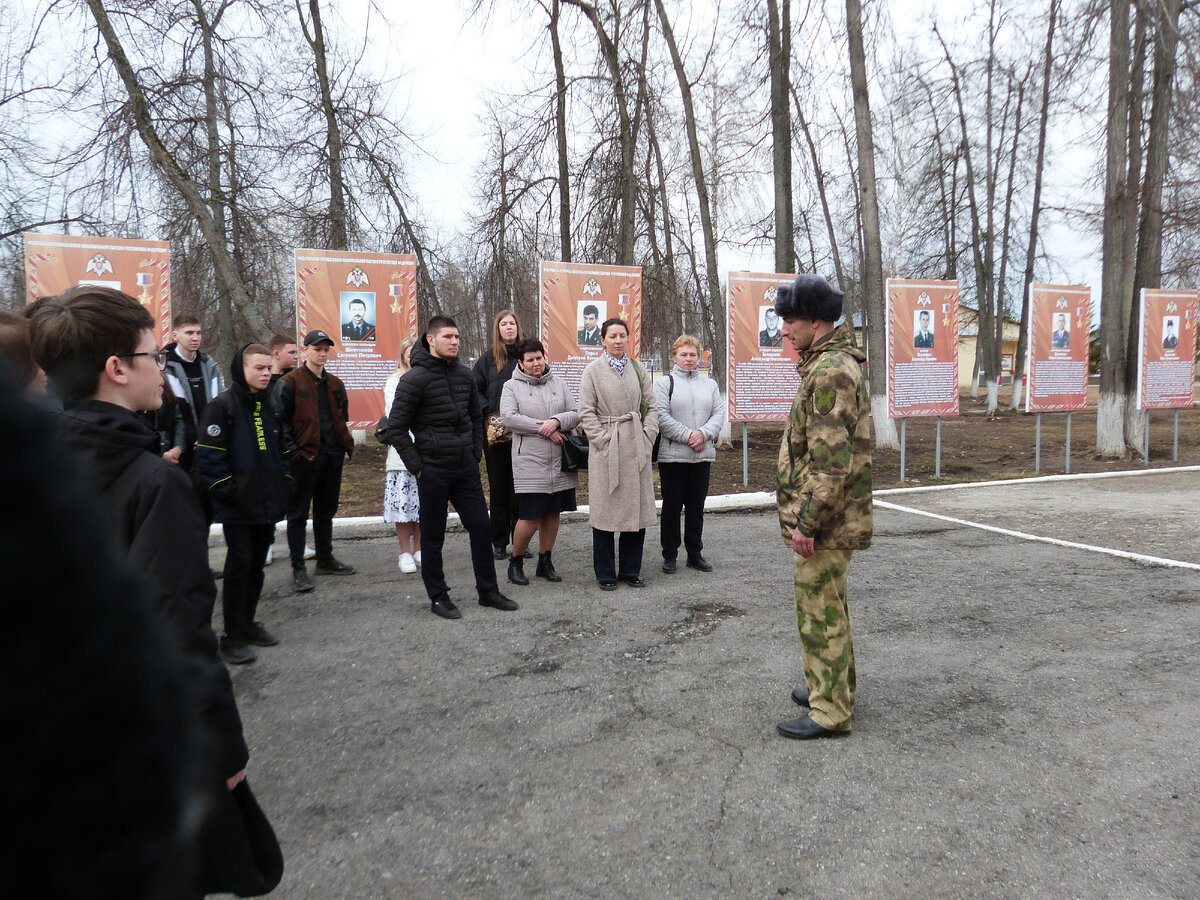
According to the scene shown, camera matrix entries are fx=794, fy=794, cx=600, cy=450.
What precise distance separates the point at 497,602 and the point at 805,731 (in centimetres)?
254

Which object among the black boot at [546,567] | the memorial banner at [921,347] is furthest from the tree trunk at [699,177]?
the black boot at [546,567]

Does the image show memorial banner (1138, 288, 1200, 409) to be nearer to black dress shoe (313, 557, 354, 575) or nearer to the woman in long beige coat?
the woman in long beige coat

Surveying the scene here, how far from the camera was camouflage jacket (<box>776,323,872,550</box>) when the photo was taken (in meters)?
3.25

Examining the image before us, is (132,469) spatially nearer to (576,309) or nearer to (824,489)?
(824,489)

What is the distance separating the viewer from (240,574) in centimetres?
467

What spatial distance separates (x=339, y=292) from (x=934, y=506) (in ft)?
23.7

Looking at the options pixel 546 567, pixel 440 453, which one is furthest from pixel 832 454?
pixel 546 567

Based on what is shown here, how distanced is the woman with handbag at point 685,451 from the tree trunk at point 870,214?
7055 millimetres

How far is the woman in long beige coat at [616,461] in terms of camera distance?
583 centimetres

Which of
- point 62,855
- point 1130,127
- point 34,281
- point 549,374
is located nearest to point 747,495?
point 549,374

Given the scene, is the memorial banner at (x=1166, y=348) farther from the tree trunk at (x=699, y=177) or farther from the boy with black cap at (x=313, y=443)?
the boy with black cap at (x=313, y=443)

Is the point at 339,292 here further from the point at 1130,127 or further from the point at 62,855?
the point at 1130,127

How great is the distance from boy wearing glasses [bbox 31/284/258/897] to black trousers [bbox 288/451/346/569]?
176 inches

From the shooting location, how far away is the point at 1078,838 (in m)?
2.62
